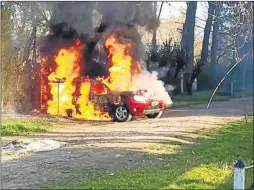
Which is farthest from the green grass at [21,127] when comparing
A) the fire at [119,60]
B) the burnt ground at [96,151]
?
the fire at [119,60]

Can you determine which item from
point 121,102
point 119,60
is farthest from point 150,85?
point 121,102

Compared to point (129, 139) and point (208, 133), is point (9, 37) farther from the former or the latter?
point (208, 133)

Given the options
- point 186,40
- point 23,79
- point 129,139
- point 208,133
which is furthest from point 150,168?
point 186,40

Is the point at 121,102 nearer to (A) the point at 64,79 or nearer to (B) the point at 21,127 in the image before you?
(A) the point at 64,79

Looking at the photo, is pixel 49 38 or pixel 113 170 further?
pixel 49 38

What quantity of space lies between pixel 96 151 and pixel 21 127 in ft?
10.2

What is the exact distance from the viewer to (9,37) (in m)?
11.0

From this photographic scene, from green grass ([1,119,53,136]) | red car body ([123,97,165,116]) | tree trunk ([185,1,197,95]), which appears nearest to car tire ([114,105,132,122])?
red car body ([123,97,165,116])

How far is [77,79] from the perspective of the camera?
16.0 meters

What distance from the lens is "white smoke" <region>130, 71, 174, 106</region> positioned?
1570 centimetres

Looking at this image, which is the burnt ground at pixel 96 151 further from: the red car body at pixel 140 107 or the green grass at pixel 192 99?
the green grass at pixel 192 99

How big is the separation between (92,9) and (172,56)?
17.0 feet

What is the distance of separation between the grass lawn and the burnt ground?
29cm

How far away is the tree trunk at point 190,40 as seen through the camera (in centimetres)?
1191
